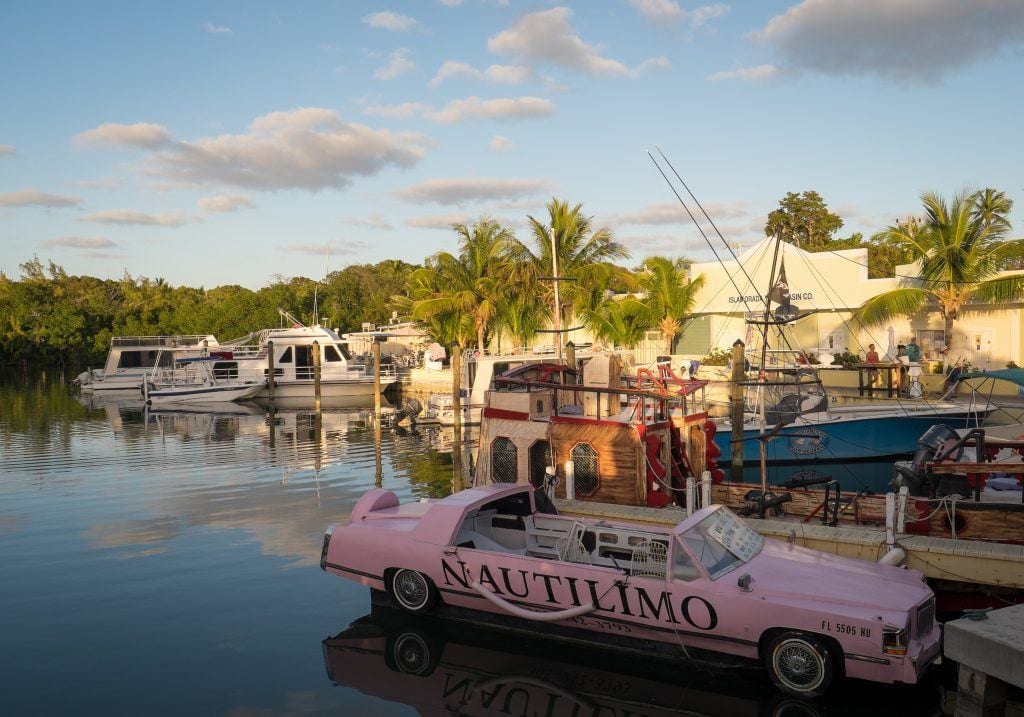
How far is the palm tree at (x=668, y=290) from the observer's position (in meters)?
40.6

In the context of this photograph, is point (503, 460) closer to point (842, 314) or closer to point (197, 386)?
point (842, 314)

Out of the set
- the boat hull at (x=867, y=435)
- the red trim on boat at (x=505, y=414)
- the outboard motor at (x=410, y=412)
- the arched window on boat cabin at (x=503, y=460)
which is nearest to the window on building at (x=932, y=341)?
the boat hull at (x=867, y=435)

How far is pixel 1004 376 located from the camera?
16.2 m

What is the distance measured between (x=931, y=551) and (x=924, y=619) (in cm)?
231

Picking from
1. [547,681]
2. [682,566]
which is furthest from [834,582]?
[547,681]

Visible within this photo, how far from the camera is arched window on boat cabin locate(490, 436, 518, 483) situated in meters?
15.5

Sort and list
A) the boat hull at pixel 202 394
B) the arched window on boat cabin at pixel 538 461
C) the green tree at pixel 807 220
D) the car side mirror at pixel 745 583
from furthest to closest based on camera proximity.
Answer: the green tree at pixel 807 220 < the boat hull at pixel 202 394 < the arched window on boat cabin at pixel 538 461 < the car side mirror at pixel 745 583

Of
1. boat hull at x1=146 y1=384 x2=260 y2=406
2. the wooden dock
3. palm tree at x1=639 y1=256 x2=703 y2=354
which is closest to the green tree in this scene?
palm tree at x1=639 y1=256 x2=703 y2=354

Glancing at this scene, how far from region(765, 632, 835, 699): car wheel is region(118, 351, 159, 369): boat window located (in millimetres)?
55927

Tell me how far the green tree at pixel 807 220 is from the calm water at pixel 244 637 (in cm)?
5991

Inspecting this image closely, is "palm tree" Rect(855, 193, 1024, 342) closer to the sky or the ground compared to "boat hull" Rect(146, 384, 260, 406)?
closer to the sky

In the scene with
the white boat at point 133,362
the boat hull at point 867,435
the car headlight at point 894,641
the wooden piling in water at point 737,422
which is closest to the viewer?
the car headlight at point 894,641

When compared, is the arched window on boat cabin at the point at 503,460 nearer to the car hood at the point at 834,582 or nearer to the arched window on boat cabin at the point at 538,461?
the arched window on boat cabin at the point at 538,461

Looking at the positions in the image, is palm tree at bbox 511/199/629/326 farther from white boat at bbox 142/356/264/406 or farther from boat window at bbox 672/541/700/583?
boat window at bbox 672/541/700/583
